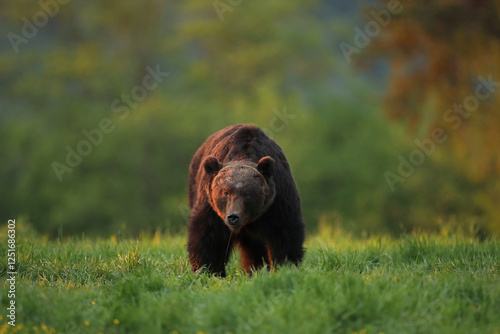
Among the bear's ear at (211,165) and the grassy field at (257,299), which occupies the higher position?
the bear's ear at (211,165)

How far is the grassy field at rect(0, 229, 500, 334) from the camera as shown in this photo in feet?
15.0

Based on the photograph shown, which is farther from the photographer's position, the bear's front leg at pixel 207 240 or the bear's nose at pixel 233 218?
the bear's front leg at pixel 207 240

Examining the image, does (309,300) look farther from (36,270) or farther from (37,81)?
(37,81)

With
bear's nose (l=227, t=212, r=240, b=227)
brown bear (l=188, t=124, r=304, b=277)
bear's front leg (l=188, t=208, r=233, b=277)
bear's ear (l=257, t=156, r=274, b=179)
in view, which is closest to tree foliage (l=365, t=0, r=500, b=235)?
brown bear (l=188, t=124, r=304, b=277)

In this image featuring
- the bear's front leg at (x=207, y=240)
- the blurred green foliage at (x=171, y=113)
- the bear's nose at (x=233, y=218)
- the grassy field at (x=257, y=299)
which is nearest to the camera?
the grassy field at (x=257, y=299)

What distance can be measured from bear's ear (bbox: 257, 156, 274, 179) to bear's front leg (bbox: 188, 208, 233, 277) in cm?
68

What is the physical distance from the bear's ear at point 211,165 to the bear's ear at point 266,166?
1.38 feet

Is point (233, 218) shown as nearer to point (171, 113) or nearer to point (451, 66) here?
point (451, 66)

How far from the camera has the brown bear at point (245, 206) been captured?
612 centimetres

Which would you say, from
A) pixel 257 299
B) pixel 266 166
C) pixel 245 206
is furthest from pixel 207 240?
pixel 257 299

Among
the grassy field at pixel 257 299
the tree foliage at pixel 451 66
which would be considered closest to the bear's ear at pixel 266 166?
the grassy field at pixel 257 299

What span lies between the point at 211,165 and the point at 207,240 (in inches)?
30.6

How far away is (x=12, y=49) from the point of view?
129 feet

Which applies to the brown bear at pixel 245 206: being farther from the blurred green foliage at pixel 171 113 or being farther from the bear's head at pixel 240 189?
the blurred green foliage at pixel 171 113
